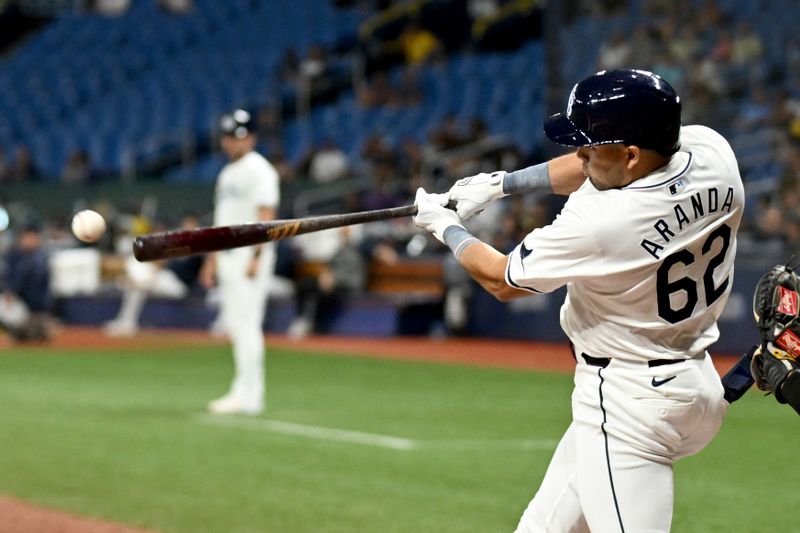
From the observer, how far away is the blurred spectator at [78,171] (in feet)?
78.4

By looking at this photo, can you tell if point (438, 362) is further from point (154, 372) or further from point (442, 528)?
point (442, 528)

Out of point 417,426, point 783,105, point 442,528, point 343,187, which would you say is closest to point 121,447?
point 417,426

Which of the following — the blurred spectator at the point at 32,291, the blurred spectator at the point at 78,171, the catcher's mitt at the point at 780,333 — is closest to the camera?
the catcher's mitt at the point at 780,333

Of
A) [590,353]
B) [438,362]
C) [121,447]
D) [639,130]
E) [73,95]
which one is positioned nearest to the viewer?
[639,130]

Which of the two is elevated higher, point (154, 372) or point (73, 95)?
point (73, 95)

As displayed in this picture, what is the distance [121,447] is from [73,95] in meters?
19.8

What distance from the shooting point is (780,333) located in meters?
3.65

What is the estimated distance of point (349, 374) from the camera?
1305 centimetres

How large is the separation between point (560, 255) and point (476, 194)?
0.82m

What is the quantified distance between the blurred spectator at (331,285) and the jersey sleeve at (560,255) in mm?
14143

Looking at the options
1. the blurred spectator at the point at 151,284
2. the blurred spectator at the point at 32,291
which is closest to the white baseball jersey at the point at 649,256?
the blurred spectator at the point at 32,291

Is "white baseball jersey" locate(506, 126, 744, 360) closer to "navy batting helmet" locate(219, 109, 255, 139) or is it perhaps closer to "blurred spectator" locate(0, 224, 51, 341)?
"navy batting helmet" locate(219, 109, 255, 139)

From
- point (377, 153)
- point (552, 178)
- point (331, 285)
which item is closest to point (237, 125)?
point (552, 178)

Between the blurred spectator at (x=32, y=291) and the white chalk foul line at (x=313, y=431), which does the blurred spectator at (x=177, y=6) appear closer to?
the blurred spectator at (x=32, y=291)
